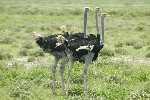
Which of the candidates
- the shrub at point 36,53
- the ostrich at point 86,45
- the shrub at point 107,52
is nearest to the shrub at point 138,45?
the shrub at point 107,52

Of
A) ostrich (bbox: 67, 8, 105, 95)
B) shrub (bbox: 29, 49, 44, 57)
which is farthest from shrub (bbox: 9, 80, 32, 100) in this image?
shrub (bbox: 29, 49, 44, 57)

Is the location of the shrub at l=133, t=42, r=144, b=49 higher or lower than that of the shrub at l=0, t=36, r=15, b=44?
higher

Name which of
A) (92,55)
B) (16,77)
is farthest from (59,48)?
(16,77)

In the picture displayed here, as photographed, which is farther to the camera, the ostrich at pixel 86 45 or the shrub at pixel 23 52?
the shrub at pixel 23 52

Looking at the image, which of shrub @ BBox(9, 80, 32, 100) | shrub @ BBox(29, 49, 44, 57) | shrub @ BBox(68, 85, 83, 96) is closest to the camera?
shrub @ BBox(9, 80, 32, 100)

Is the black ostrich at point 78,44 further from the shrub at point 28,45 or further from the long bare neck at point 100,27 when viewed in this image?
the shrub at point 28,45

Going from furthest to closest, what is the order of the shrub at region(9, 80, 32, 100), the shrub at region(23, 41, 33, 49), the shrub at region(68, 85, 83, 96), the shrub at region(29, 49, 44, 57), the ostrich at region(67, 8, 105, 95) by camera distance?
the shrub at region(23, 41, 33, 49), the shrub at region(29, 49, 44, 57), the shrub at region(68, 85, 83, 96), the shrub at region(9, 80, 32, 100), the ostrich at region(67, 8, 105, 95)

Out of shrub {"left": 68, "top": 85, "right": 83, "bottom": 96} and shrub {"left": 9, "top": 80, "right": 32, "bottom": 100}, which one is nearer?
shrub {"left": 9, "top": 80, "right": 32, "bottom": 100}

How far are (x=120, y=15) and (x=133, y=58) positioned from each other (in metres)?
34.2

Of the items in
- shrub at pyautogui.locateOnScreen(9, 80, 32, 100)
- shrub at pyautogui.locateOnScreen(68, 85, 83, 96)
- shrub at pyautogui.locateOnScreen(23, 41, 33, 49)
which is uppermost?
shrub at pyautogui.locateOnScreen(9, 80, 32, 100)

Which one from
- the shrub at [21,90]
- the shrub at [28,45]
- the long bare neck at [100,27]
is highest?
the long bare neck at [100,27]

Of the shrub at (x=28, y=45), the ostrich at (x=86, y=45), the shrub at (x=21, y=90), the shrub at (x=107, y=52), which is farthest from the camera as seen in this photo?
the shrub at (x=28, y=45)

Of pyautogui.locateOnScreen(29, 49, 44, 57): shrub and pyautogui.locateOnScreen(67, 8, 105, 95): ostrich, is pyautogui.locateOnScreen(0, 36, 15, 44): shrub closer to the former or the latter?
pyautogui.locateOnScreen(29, 49, 44, 57): shrub

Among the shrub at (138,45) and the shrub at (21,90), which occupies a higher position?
the shrub at (21,90)
